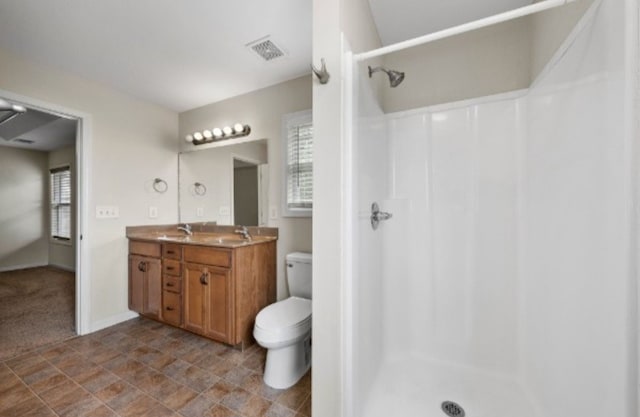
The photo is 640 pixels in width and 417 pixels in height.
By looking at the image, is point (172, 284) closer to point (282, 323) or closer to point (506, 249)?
point (282, 323)

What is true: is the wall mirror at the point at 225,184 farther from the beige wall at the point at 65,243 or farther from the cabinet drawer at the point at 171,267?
the beige wall at the point at 65,243

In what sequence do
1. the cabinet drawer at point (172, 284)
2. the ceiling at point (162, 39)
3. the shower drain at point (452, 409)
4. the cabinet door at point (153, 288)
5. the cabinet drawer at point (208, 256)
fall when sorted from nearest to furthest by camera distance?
the shower drain at point (452, 409), the ceiling at point (162, 39), the cabinet drawer at point (208, 256), the cabinet drawer at point (172, 284), the cabinet door at point (153, 288)

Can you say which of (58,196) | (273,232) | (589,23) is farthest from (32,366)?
(58,196)

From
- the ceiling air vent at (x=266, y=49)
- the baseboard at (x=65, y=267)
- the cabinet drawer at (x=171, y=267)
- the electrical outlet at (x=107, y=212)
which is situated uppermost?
the ceiling air vent at (x=266, y=49)

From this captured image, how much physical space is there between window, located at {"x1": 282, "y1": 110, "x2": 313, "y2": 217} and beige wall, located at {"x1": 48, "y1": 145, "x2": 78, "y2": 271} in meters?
4.35

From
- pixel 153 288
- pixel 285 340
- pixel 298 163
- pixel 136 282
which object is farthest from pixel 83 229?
pixel 285 340

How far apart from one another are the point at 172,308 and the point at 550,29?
3.15 meters

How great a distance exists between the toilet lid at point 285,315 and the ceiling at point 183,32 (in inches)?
73.2

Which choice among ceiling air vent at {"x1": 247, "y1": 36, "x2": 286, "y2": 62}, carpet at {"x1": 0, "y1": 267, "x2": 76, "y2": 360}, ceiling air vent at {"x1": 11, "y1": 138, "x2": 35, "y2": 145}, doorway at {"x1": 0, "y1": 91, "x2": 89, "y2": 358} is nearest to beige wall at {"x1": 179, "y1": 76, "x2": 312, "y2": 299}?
ceiling air vent at {"x1": 247, "y1": 36, "x2": 286, "y2": 62}

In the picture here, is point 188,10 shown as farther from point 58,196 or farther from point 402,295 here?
point 58,196

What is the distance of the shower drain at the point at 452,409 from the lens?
130 centimetres

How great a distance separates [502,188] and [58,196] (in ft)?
22.1

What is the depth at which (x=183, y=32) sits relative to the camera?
1.71 meters

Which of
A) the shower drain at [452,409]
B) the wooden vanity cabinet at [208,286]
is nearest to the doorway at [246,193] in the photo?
the wooden vanity cabinet at [208,286]
